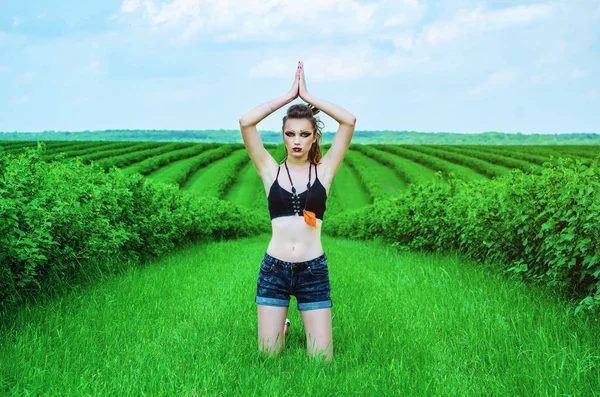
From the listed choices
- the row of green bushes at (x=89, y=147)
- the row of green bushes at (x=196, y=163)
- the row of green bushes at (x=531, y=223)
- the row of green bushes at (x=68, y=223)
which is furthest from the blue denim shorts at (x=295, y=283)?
the row of green bushes at (x=89, y=147)

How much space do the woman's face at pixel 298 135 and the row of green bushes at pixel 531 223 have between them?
270 cm

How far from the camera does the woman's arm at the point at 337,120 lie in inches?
182

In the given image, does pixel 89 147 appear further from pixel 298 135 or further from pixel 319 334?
pixel 319 334

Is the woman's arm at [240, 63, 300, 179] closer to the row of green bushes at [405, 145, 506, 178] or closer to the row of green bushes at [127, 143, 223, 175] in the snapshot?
the row of green bushes at [405, 145, 506, 178]

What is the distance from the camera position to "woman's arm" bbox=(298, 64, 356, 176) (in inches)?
182

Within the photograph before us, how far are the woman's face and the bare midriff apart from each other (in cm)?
56

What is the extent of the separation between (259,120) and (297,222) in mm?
888

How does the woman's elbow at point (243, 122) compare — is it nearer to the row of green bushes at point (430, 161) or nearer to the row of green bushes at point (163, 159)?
the row of green bushes at point (430, 161)

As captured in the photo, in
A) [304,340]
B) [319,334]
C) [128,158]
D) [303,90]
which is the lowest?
[128,158]

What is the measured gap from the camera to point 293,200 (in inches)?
183

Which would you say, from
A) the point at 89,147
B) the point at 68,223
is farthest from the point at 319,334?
the point at 89,147

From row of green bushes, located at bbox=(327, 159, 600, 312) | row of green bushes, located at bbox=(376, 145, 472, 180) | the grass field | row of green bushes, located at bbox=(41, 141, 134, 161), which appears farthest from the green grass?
row of green bushes, located at bbox=(41, 141, 134, 161)

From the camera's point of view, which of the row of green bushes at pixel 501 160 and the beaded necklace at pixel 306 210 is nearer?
the beaded necklace at pixel 306 210

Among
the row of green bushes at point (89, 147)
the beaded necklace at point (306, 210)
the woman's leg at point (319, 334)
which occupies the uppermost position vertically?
→ the beaded necklace at point (306, 210)
